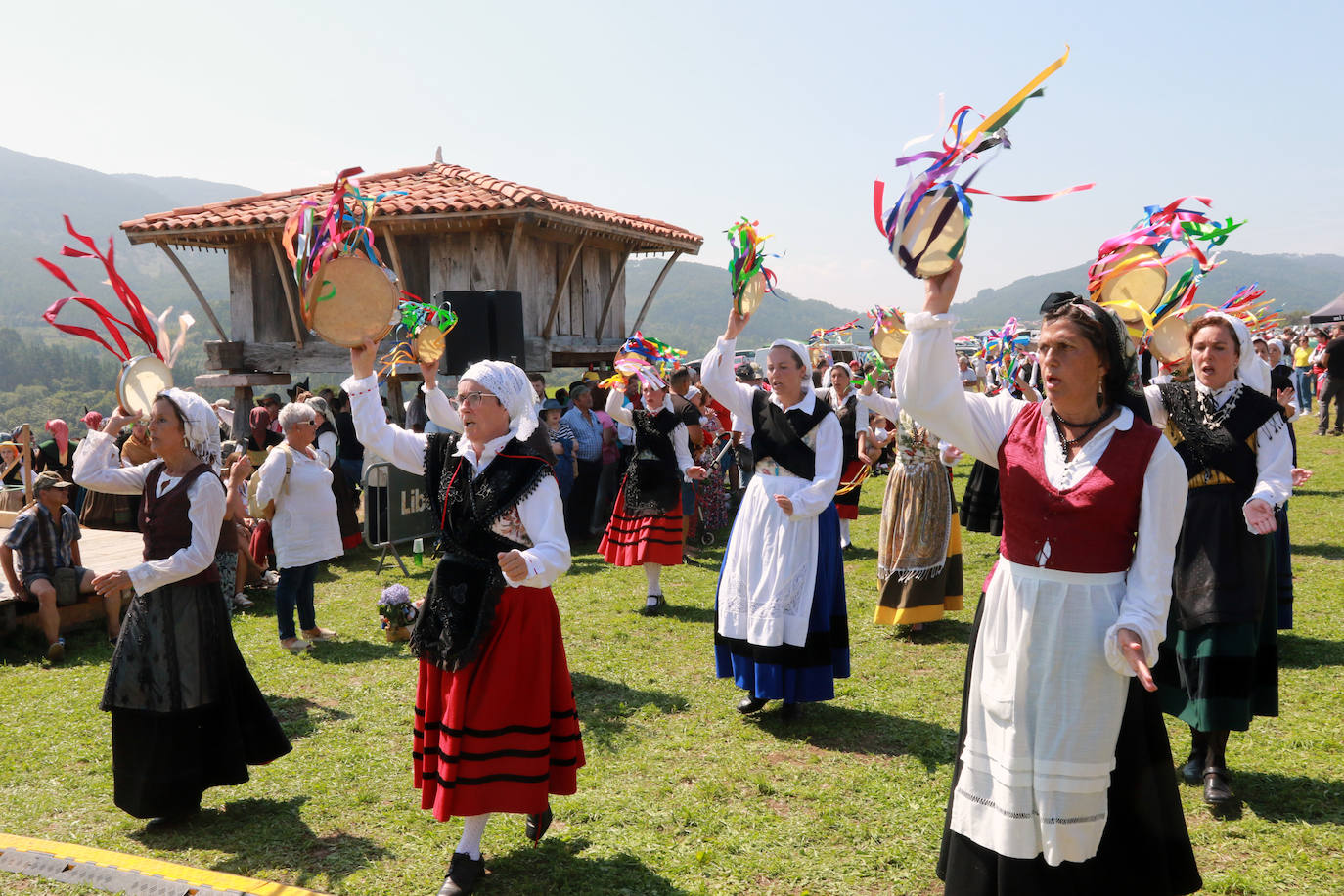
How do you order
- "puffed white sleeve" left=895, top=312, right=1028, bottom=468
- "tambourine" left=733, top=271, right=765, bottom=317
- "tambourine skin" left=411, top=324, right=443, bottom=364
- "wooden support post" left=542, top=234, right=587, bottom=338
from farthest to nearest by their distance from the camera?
"wooden support post" left=542, top=234, right=587, bottom=338 → "tambourine" left=733, top=271, right=765, bottom=317 → "tambourine skin" left=411, top=324, right=443, bottom=364 → "puffed white sleeve" left=895, top=312, right=1028, bottom=468

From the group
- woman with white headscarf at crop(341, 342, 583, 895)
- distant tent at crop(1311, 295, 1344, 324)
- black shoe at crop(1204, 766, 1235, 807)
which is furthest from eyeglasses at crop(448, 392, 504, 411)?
distant tent at crop(1311, 295, 1344, 324)

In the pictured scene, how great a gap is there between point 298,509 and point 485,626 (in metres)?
4.30

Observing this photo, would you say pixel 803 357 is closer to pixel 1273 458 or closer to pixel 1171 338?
pixel 1171 338

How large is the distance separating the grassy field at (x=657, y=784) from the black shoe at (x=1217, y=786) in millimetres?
96

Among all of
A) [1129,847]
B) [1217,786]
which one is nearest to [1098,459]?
[1129,847]

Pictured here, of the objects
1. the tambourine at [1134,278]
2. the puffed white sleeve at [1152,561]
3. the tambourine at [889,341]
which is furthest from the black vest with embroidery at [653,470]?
the puffed white sleeve at [1152,561]

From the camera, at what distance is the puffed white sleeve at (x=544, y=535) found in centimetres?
335

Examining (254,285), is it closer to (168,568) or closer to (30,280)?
(168,568)

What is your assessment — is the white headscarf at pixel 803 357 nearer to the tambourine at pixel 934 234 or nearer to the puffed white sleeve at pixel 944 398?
the puffed white sleeve at pixel 944 398

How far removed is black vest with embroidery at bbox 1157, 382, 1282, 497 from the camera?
165 inches

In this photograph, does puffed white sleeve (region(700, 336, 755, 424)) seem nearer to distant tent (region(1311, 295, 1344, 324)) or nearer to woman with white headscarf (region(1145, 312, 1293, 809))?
woman with white headscarf (region(1145, 312, 1293, 809))

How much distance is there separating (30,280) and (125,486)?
196 metres

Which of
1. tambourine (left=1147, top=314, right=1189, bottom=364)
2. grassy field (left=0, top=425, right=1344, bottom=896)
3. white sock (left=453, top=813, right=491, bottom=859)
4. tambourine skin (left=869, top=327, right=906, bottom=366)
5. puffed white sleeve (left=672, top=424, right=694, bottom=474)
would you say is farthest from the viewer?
puffed white sleeve (left=672, top=424, right=694, bottom=474)

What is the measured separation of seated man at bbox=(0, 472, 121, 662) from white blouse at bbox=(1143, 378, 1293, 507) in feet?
24.6
